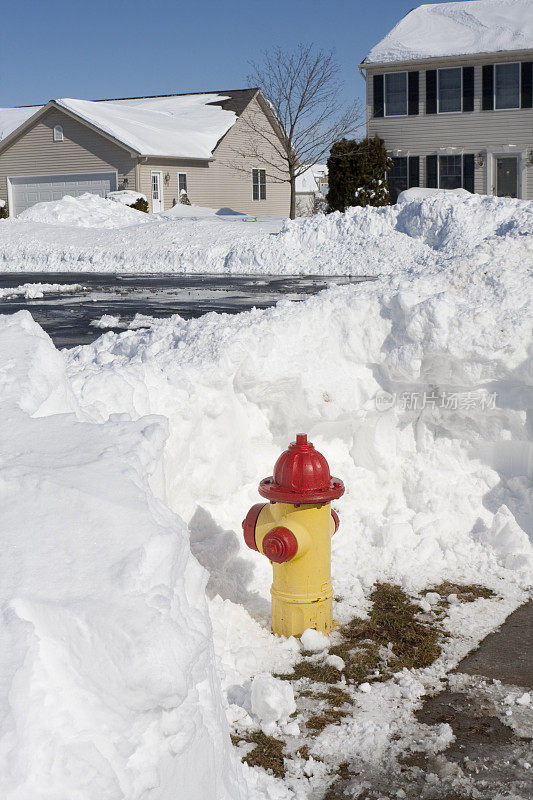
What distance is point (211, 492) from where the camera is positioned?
500 centimetres

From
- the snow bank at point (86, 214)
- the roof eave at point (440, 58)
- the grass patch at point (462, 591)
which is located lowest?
the grass patch at point (462, 591)

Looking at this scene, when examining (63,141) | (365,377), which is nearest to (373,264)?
(365,377)

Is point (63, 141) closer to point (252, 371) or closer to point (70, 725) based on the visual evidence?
point (252, 371)

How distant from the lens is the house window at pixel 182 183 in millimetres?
36509

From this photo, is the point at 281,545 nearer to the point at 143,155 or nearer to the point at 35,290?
the point at 35,290

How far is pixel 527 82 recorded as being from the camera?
28141mm

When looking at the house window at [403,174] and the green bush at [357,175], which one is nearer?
the green bush at [357,175]

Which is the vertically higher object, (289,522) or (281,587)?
(289,522)

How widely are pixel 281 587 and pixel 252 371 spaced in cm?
147

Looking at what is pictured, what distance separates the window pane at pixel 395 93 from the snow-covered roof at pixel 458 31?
742mm

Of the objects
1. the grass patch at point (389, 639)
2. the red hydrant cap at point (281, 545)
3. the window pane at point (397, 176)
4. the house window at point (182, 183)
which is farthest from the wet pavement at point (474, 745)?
the house window at point (182, 183)

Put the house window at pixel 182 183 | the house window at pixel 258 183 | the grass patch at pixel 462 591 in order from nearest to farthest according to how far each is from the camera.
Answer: the grass patch at pixel 462 591 < the house window at pixel 182 183 < the house window at pixel 258 183

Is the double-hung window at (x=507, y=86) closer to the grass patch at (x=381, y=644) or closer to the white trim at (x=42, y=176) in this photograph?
the white trim at (x=42, y=176)

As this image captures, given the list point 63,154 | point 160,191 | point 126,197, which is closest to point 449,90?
point 126,197
